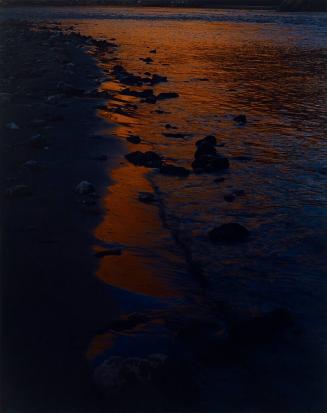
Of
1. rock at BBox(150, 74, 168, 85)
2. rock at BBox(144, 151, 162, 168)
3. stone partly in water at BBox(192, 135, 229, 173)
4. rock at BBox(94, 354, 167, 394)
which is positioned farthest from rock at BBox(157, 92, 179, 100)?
rock at BBox(94, 354, 167, 394)

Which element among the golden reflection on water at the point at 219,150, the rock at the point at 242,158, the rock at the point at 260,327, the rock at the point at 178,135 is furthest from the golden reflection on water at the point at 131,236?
the rock at the point at 178,135

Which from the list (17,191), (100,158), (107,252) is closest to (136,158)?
(100,158)

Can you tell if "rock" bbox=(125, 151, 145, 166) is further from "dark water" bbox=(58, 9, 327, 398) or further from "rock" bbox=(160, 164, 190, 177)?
"rock" bbox=(160, 164, 190, 177)

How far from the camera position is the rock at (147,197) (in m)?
8.82

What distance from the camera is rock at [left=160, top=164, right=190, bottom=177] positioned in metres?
10.3

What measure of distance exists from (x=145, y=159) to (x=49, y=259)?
16.3ft

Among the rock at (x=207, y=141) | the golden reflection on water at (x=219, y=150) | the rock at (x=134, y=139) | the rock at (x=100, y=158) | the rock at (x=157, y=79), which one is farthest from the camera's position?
the rock at (x=157, y=79)

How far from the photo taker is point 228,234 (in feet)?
24.9

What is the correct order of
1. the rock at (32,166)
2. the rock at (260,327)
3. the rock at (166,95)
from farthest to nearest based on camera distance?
1. the rock at (166,95)
2. the rock at (32,166)
3. the rock at (260,327)

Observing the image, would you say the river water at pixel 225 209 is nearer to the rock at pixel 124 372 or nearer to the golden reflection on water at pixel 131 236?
the golden reflection on water at pixel 131 236

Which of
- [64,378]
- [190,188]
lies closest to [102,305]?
[64,378]

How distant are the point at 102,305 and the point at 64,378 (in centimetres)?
124

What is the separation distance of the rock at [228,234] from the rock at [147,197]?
5.06ft

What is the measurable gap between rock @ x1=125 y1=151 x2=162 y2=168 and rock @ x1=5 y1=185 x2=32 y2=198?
3007mm
